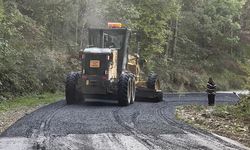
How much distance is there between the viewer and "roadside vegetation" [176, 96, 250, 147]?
12375 mm

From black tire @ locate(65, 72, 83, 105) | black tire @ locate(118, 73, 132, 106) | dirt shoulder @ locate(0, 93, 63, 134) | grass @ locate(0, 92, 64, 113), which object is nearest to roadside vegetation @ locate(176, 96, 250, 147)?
black tire @ locate(118, 73, 132, 106)

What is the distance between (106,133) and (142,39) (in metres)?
22.4

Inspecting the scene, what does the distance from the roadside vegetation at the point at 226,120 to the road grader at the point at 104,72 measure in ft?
9.58

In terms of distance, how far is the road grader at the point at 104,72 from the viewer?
19.1m

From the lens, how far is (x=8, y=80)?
21672 mm

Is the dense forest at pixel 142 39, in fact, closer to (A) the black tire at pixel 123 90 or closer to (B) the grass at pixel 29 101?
(B) the grass at pixel 29 101

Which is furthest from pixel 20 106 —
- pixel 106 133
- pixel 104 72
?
pixel 106 133

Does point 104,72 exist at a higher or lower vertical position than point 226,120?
higher

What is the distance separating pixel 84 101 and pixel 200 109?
5386 mm

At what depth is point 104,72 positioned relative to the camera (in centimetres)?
1905

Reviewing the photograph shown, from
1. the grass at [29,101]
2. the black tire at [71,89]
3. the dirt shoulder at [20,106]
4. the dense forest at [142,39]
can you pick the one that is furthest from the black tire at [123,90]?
the dense forest at [142,39]

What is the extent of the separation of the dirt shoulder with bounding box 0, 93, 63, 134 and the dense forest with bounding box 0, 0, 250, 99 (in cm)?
84

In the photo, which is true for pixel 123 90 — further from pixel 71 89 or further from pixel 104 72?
pixel 71 89

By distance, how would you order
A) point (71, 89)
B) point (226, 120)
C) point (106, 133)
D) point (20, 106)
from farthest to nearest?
point (71, 89), point (20, 106), point (226, 120), point (106, 133)
